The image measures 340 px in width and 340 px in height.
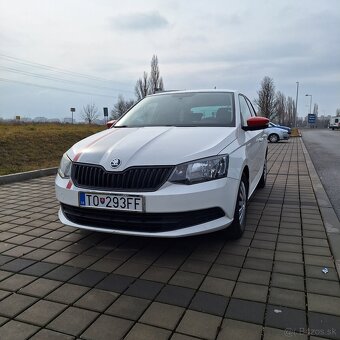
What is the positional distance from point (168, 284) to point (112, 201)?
882 mm

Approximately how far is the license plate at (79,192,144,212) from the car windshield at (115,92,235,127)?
1442 mm

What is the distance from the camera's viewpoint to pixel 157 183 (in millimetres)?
3201

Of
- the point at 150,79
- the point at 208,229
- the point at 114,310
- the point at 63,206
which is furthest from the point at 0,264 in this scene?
the point at 150,79

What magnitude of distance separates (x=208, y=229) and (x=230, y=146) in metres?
0.89

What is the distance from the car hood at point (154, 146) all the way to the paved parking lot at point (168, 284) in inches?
37.7

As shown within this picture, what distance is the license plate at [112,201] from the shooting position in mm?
3178

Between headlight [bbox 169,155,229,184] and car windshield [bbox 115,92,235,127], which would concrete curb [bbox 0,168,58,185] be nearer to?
car windshield [bbox 115,92,235,127]

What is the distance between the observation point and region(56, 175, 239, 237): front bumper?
3.15 m

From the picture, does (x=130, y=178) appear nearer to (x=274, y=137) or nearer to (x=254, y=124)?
(x=254, y=124)

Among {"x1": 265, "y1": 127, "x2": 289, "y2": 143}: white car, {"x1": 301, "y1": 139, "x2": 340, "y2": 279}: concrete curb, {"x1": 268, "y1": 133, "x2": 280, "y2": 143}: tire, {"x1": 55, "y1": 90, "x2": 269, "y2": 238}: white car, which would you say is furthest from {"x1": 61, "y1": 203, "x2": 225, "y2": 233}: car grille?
{"x1": 268, "y1": 133, "x2": 280, "y2": 143}: tire

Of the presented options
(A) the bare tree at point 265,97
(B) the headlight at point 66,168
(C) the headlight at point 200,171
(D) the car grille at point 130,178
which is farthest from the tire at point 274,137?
(D) the car grille at point 130,178

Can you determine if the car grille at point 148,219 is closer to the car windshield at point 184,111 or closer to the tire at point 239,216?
the tire at point 239,216

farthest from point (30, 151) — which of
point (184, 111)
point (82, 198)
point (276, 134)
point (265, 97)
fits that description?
point (265, 97)

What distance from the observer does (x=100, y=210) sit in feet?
11.0
